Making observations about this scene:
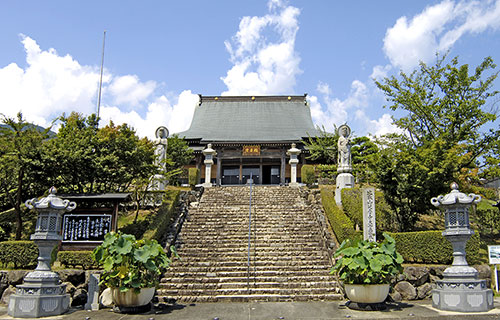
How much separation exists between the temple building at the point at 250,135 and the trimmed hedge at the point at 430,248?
10943 millimetres

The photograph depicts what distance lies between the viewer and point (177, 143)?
2284cm

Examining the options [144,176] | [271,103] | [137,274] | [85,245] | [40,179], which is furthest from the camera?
[271,103]

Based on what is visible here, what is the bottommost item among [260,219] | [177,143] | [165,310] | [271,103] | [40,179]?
[165,310]

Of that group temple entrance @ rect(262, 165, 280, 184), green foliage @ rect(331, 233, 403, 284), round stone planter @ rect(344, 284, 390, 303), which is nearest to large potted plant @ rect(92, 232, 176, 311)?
green foliage @ rect(331, 233, 403, 284)

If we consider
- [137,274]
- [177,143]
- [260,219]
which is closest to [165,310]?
[137,274]

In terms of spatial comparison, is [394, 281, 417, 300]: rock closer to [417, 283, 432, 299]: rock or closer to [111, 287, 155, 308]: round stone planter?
[417, 283, 432, 299]: rock

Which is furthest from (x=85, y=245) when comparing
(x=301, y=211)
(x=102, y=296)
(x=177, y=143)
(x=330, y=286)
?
(x=177, y=143)

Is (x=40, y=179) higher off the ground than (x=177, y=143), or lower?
lower

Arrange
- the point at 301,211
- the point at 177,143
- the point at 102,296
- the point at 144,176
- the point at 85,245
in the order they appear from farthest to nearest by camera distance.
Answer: the point at 177,143 → the point at 301,211 → the point at 144,176 → the point at 85,245 → the point at 102,296

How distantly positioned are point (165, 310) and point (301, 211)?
8.14m

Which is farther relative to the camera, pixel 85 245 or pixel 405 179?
pixel 405 179

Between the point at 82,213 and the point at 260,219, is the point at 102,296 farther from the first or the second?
the point at 260,219

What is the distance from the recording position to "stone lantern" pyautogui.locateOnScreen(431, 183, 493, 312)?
7.28m

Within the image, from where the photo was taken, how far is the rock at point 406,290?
9203 millimetres
